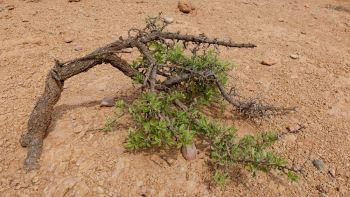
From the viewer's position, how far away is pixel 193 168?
116 inches

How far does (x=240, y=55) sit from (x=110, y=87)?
6.22ft

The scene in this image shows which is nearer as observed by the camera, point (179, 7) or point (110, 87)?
point (110, 87)

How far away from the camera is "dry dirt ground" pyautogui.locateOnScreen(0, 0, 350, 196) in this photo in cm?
285

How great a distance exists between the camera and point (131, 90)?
3904mm

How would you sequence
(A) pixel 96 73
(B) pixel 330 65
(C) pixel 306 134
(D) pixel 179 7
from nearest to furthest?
1. (C) pixel 306 134
2. (A) pixel 96 73
3. (B) pixel 330 65
4. (D) pixel 179 7

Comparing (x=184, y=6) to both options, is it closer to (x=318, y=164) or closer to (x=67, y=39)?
(x=67, y=39)

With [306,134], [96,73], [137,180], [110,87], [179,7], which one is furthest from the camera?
[179,7]

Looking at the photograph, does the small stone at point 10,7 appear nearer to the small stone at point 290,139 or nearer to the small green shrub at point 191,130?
the small green shrub at point 191,130

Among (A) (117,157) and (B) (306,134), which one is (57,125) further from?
(B) (306,134)

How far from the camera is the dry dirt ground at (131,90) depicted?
285cm

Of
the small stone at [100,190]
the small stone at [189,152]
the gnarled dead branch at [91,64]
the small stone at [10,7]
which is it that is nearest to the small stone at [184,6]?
the small stone at [10,7]

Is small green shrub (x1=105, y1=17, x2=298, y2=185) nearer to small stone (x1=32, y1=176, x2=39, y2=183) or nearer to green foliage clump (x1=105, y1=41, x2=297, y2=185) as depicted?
green foliage clump (x1=105, y1=41, x2=297, y2=185)

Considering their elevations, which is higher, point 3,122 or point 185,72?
point 185,72

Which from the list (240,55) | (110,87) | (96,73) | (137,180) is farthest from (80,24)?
(137,180)
